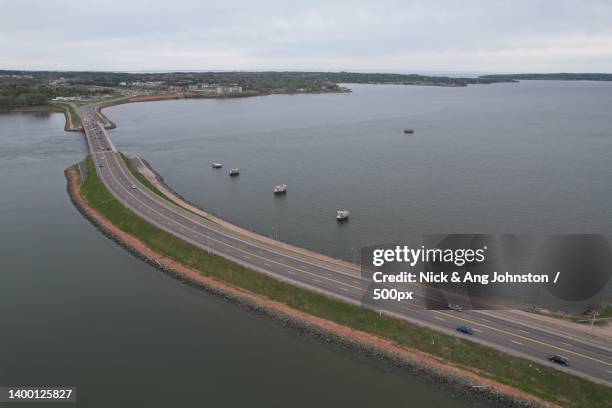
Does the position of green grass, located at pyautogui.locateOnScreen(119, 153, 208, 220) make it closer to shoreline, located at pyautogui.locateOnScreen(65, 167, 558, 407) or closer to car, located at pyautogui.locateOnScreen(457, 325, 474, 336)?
shoreline, located at pyautogui.locateOnScreen(65, 167, 558, 407)

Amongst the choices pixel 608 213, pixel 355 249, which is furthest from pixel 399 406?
pixel 608 213

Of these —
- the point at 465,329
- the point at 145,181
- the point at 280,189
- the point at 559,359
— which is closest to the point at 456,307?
the point at 465,329

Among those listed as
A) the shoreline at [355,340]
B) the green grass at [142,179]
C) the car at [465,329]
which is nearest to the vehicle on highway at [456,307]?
the car at [465,329]

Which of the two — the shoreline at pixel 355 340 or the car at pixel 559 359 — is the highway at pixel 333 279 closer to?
the car at pixel 559 359

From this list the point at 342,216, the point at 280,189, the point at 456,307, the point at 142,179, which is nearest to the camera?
the point at 456,307

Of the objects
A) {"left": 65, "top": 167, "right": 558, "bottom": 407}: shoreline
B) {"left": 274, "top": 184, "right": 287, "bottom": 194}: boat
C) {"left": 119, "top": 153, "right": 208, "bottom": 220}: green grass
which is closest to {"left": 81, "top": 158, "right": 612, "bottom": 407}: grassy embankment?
{"left": 65, "top": 167, "right": 558, "bottom": 407}: shoreline

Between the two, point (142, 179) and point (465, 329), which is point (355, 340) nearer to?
point (465, 329)
